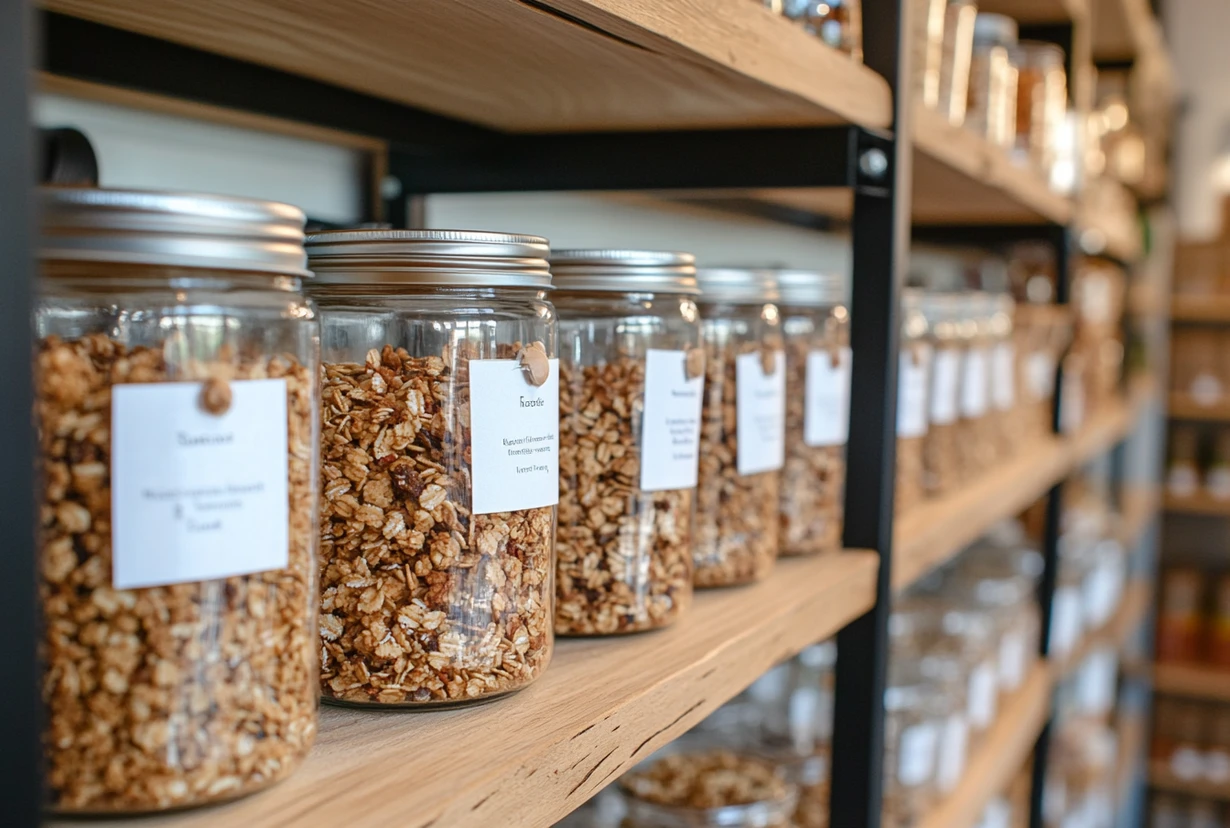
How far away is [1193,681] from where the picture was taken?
3.80 metres

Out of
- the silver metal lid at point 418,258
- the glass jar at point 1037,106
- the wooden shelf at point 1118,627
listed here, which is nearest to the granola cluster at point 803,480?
the silver metal lid at point 418,258

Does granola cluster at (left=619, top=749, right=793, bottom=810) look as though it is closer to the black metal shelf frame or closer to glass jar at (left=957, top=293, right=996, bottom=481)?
the black metal shelf frame

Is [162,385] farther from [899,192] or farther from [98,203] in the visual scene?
[899,192]

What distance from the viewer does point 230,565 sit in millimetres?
444

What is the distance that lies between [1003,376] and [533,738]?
133cm

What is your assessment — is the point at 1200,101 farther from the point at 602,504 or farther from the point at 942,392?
the point at 602,504

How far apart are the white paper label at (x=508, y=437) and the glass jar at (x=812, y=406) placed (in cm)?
43

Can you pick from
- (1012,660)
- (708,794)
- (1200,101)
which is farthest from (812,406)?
(1200,101)

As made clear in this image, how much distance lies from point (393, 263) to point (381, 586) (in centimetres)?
15

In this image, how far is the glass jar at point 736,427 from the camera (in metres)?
0.89

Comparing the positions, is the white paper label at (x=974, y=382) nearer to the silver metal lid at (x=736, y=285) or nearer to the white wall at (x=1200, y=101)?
the silver metal lid at (x=736, y=285)

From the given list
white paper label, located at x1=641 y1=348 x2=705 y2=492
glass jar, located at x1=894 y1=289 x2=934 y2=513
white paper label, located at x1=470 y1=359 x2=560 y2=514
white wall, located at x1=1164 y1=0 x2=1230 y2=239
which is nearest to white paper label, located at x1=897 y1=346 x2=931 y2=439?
glass jar, located at x1=894 y1=289 x2=934 y2=513

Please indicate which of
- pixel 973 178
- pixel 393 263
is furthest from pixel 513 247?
pixel 973 178

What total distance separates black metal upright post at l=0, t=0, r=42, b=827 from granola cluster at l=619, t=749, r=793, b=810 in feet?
2.77
